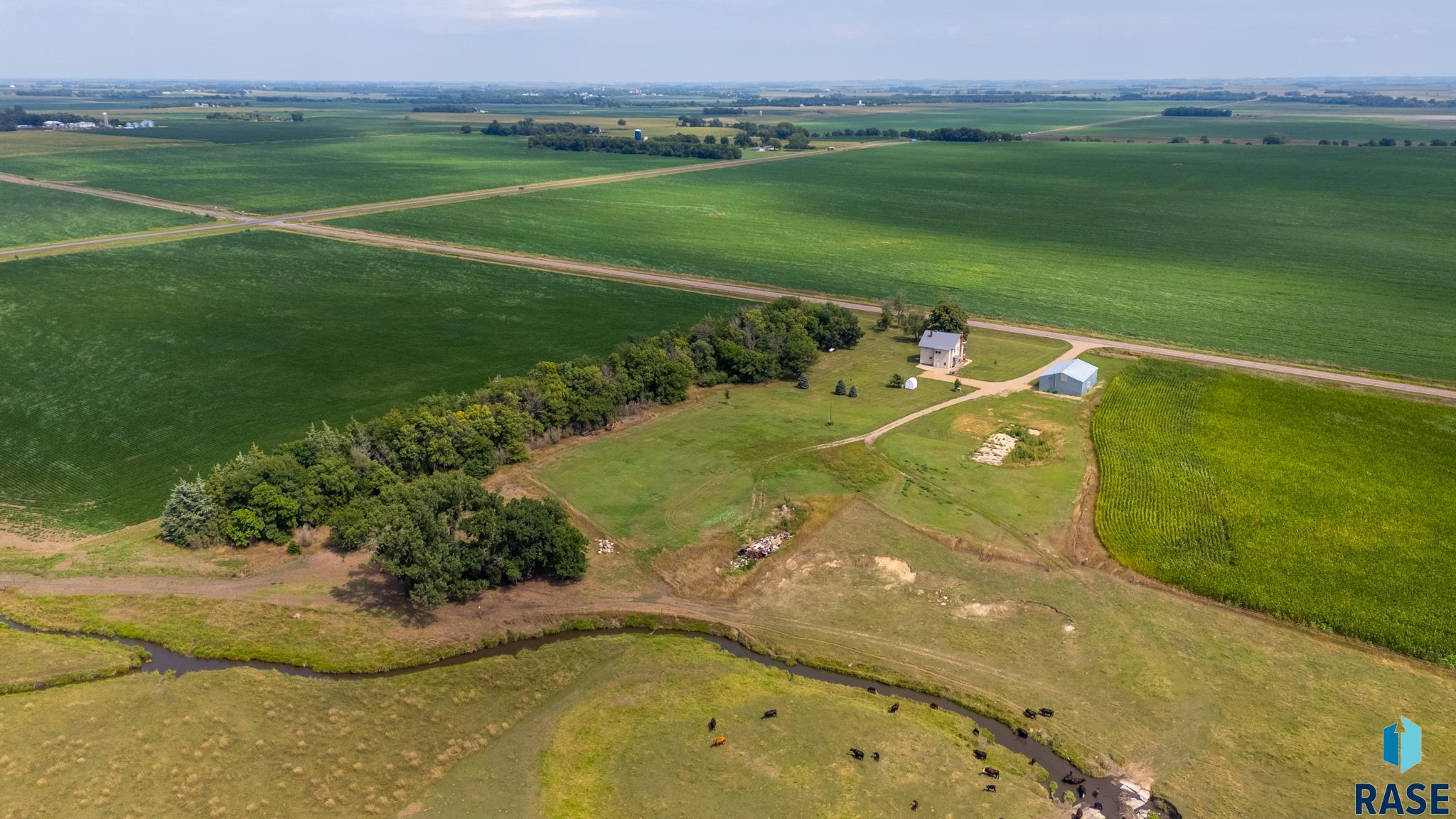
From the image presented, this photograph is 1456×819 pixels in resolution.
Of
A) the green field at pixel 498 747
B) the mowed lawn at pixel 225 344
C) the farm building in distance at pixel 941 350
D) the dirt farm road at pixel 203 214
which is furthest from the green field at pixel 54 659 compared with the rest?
the dirt farm road at pixel 203 214

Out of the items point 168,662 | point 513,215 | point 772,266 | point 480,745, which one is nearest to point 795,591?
point 480,745

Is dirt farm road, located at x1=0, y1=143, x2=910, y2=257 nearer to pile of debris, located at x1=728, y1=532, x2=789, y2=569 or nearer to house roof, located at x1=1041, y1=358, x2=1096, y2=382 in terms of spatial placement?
pile of debris, located at x1=728, y1=532, x2=789, y2=569

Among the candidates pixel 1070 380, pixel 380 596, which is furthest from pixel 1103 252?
pixel 380 596

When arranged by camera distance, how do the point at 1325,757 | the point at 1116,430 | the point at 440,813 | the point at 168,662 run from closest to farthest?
the point at 440,813
the point at 1325,757
the point at 168,662
the point at 1116,430

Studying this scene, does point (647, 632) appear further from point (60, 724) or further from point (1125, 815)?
point (60, 724)

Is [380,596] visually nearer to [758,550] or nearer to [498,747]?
[498,747]
